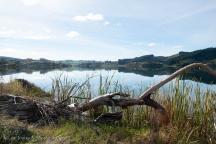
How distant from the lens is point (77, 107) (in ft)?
30.6

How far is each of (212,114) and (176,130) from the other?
1184mm

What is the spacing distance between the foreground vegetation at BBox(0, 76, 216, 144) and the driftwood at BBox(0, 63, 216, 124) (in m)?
0.29

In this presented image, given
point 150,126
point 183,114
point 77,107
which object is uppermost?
point 77,107

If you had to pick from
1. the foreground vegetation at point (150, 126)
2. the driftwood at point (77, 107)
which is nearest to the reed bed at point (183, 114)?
the foreground vegetation at point (150, 126)

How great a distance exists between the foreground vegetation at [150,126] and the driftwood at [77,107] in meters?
0.29

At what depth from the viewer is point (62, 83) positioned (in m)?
12.1

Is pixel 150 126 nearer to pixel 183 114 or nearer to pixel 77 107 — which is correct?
pixel 183 114

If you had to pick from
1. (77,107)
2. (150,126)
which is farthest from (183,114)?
(77,107)

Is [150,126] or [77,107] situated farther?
[77,107]

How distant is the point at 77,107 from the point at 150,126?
68.3 inches

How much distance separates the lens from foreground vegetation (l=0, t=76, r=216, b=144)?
7734 mm

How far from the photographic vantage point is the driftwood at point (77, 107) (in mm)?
8852

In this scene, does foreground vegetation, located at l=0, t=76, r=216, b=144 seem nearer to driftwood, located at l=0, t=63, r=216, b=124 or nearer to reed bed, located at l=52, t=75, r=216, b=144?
reed bed, located at l=52, t=75, r=216, b=144

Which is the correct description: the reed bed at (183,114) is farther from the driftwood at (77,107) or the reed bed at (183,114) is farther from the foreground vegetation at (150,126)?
the driftwood at (77,107)
